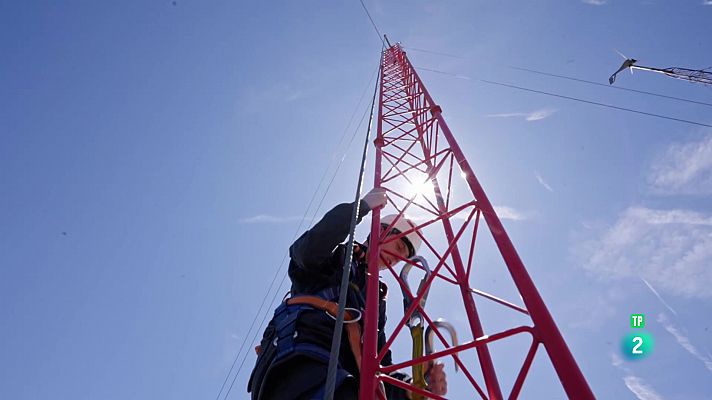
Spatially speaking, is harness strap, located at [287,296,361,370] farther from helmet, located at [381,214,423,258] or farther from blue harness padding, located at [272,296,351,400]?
helmet, located at [381,214,423,258]

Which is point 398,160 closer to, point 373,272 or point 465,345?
point 373,272

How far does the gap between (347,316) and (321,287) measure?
0.33 m

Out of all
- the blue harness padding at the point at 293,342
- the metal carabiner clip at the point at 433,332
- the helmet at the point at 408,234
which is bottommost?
the blue harness padding at the point at 293,342

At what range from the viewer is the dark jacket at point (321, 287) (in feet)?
9.42

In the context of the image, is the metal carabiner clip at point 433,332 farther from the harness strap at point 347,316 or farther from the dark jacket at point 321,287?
the harness strap at point 347,316

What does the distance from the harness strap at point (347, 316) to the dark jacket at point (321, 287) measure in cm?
6

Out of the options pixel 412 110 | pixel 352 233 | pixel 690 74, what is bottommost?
pixel 352 233

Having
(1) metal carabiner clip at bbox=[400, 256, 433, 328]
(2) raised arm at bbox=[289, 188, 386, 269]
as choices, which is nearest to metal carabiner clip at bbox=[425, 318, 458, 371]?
(1) metal carabiner clip at bbox=[400, 256, 433, 328]

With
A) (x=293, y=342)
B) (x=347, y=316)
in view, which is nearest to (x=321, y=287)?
(x=347, y=316)

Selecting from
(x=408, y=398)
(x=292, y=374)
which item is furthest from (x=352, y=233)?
(x=408, y=398)

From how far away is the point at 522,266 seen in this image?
135 inches

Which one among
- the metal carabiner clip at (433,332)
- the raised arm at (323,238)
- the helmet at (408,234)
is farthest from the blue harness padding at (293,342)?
the helmet at (408,234)

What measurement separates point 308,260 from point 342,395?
41.7 inches

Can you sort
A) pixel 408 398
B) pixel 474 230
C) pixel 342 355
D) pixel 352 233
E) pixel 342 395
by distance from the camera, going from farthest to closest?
1. pixel 474 230
2. pixel 408 398
3. pixel 342 355
4. pixel 342 395
5. pixel 352 233
